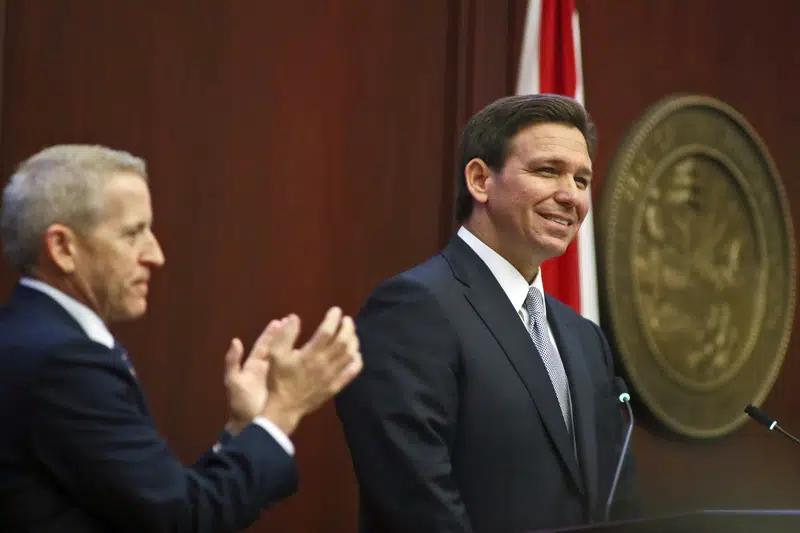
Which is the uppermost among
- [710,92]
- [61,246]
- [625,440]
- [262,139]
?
[710,92]

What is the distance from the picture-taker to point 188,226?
3127 millimetres

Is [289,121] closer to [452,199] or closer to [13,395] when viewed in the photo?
[452,199]

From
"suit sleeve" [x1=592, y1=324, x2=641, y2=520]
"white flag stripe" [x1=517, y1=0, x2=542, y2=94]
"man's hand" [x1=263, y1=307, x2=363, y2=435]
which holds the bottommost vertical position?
"suit sleeve" [x1=592, y1=324, x2=641, y2=520]

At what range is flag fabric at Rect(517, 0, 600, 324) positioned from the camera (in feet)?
12.8

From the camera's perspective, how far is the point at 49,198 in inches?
68.4

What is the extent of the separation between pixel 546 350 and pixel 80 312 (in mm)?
1179

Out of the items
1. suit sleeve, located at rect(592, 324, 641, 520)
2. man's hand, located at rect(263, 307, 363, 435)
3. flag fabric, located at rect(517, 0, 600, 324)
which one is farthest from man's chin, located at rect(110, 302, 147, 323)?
flag fabric, located at rect(517, 0, 600, 324)

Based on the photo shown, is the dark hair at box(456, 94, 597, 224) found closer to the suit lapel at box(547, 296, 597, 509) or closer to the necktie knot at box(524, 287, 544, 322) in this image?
the necktie knot at box(524, 287, 544, 322)

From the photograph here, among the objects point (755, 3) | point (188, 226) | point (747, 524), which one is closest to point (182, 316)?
point (188, 226)

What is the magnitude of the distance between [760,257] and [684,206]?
0.51 m

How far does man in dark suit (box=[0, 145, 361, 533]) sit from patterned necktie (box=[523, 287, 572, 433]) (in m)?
0.76

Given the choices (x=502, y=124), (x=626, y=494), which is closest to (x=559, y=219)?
(x=502, y=124)

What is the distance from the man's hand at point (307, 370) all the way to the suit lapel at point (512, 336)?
2.09 ft

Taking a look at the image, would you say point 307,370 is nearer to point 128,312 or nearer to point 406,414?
point 128,312
